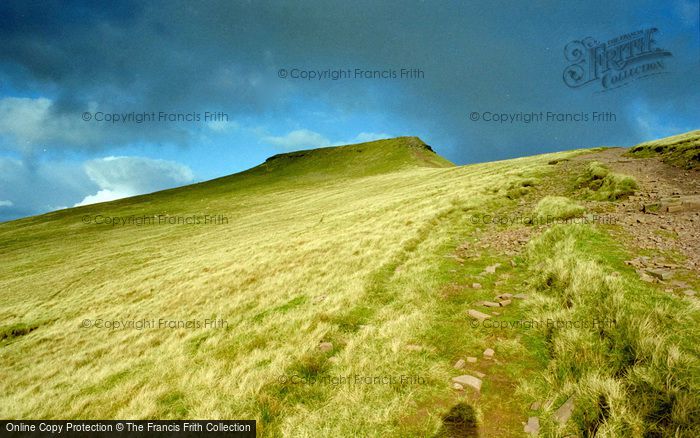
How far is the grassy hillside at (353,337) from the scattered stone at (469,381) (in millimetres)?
171

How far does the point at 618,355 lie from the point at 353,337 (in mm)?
5164

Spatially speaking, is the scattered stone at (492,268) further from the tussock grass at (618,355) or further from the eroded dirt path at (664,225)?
the eroded dirt path at (664,225)

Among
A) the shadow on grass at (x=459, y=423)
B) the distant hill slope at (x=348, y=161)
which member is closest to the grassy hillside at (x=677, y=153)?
the shadow on grass at (x=459, y=423)

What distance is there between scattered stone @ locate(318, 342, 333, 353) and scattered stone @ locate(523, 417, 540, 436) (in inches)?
165

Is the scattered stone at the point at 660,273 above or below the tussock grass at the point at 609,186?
below

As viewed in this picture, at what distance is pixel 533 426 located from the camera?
457 cm

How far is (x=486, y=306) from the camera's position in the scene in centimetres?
820

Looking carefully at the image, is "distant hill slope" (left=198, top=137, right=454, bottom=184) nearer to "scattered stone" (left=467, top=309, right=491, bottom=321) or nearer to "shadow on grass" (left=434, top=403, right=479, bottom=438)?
"scattered stone" (left=467, top=309, right=491, bottom=321)

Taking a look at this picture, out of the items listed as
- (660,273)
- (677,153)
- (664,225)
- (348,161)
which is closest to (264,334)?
(660,273)

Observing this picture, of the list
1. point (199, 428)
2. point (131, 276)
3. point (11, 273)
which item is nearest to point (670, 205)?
point (199, 428)

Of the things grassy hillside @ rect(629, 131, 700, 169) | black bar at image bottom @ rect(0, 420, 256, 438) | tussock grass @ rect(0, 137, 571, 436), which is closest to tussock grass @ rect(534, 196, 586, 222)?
tussock grass @ rect(0, 137, 571, 436)

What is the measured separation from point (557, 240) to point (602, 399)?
298 inches

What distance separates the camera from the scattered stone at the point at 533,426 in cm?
448

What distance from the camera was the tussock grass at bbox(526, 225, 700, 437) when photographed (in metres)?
3.95
